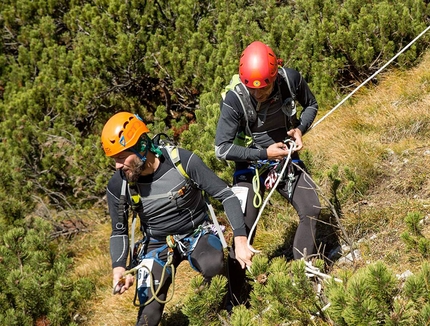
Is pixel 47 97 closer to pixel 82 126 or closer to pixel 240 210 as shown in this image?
pixel 82 126

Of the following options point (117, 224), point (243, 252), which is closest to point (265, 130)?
point (243, 252)

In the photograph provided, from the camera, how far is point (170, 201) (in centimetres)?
409

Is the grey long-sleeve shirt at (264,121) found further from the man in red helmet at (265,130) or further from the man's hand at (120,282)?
the man's hand at (120,282)

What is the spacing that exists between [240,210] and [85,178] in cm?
546

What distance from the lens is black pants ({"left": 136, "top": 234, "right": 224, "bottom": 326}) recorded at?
3.97m

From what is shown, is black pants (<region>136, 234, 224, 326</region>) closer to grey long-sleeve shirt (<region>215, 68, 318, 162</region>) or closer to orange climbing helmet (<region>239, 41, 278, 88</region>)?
grey long-sleeve shirt (<region>215, 68, 318, 162</region>)

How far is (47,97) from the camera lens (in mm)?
9664

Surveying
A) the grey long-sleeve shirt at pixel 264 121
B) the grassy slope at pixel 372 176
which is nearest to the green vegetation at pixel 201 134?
the grassy slope at pixel 372 176

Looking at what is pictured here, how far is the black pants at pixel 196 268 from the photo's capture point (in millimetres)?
3971

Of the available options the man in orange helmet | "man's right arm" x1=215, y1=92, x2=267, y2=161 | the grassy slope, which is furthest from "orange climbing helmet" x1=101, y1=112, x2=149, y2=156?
the grassy slope

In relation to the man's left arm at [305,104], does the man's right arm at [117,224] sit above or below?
below

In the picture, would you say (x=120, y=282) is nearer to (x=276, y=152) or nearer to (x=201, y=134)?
(x=276, y=152)

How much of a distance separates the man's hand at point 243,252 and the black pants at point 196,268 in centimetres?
29

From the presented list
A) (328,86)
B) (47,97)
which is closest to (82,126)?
(47,97)
